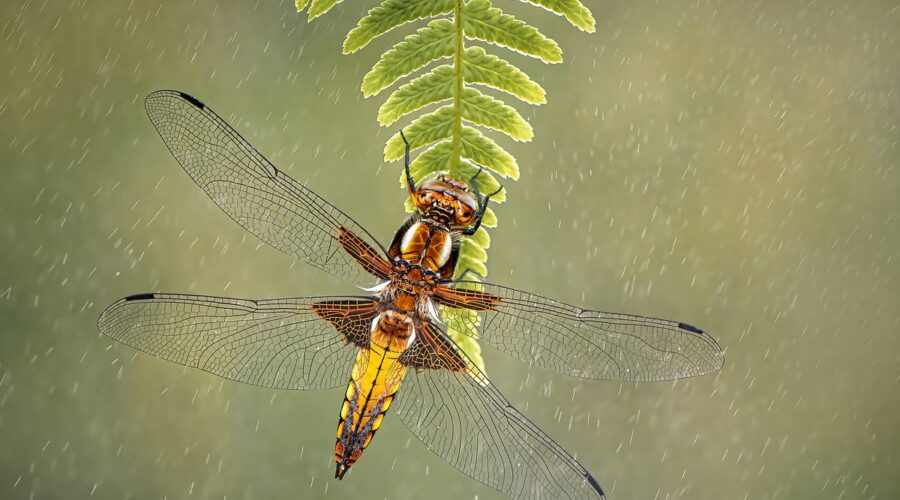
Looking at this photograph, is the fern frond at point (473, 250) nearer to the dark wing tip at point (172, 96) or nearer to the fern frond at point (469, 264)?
the fern frond at point (469, 264)

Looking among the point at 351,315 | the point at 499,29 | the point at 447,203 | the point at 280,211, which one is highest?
the point at 499,29

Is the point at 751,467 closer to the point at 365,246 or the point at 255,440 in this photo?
the point at 255,440

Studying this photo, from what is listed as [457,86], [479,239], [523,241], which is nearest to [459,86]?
[457,86]

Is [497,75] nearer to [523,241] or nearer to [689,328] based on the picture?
[689,328]

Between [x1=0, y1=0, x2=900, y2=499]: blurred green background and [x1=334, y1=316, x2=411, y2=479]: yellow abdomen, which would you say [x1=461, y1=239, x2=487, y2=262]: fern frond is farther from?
[x1=0, y1=0, x2=900, y2=499]: blurred green background

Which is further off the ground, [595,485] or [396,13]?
[396,13]

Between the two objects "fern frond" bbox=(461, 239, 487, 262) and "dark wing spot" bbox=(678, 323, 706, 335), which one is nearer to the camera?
"dark wing spot" bbox=(678, 323, 706, 335)

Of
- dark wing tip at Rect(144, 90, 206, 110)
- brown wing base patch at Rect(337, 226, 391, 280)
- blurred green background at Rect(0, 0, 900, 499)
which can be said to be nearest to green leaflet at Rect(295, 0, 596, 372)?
brown wing base patch at Rect(337, 226, 391, 280)

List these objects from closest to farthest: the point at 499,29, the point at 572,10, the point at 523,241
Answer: the point at 572,10 < the point at 499,29 < the point at 523,241
